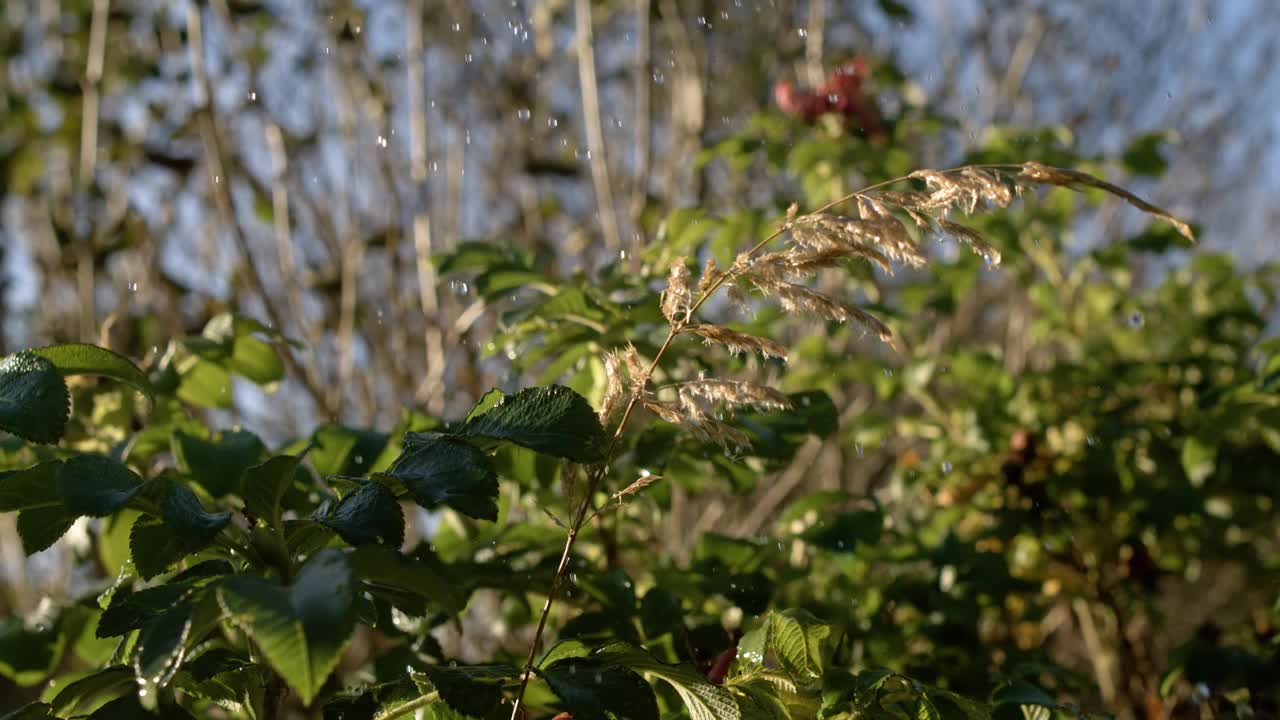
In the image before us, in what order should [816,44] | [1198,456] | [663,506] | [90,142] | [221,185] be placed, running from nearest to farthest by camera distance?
[663,506]
[1198,456]
[221,185]
[816,44]
[90,142]

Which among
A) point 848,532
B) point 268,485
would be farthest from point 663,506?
point 268,485

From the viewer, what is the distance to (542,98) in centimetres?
387

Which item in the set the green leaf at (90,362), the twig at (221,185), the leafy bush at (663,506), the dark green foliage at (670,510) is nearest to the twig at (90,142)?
the twig at (221,185)

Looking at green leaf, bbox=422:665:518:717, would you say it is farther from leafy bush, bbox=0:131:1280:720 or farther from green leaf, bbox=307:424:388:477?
green leaf, bbox=307:424:388:477

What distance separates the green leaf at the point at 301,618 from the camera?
0.56 m

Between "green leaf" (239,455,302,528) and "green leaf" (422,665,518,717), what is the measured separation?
0.54ft

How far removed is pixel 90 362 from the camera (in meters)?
0.93

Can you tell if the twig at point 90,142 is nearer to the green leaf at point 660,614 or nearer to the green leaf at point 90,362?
the green leaf at point 90,362

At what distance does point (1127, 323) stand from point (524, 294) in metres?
1.58

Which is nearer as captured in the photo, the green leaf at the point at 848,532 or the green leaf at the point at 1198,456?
the green leaf at the point at 848,532

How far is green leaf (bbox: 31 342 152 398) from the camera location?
2.97 feet

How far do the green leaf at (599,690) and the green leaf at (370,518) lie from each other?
0.50 ft

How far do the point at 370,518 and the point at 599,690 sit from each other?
8.0 inches

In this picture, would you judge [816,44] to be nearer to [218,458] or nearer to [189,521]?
[218,458]
